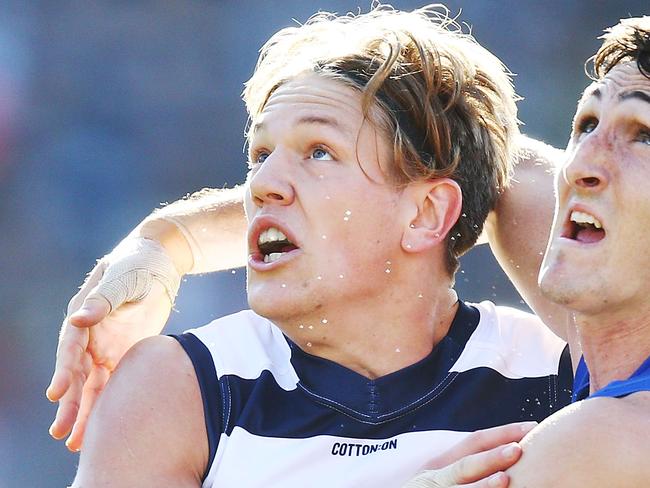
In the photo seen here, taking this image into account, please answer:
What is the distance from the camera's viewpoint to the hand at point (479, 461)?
1941mm

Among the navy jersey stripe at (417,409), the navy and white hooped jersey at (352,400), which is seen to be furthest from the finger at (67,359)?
the navy jersey stripe at (417,409)

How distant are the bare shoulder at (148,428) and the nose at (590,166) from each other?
2.95 ft

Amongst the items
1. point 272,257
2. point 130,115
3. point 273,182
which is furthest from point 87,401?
point 130,115

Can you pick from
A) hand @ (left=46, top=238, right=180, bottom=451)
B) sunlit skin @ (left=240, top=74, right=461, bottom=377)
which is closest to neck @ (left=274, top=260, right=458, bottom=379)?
sunlit skin @ (left=240, top=74, right=461, bottom=377)

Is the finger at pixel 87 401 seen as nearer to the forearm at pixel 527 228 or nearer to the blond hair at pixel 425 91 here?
the blond hair at pixel 425 91

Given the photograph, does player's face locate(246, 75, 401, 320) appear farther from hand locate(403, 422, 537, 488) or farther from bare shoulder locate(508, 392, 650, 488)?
bare shoulder locate(508, 392, 650, 488)

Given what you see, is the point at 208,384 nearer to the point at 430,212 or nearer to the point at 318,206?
the point at 318,206

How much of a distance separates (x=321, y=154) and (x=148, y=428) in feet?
2.36

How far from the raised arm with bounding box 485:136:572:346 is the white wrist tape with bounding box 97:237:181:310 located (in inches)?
32.4

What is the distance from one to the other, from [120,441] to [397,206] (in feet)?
2.68

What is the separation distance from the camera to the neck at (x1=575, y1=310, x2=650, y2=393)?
→ 2.19 m

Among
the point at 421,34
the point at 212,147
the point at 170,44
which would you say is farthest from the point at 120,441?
the point at 170,44

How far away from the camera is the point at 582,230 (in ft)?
7.37

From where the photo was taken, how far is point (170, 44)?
23.9 feet
